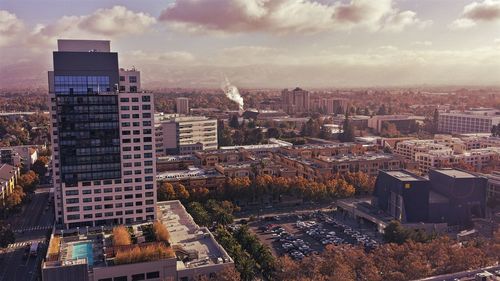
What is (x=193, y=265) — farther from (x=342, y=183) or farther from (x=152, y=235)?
(x=342, y=183)

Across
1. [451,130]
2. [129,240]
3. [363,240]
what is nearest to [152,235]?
[129,240]

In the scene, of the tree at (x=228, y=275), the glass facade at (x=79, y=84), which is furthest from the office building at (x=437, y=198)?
the glass facade at (x=79, y=84)

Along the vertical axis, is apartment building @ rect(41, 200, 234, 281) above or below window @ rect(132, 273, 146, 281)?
above

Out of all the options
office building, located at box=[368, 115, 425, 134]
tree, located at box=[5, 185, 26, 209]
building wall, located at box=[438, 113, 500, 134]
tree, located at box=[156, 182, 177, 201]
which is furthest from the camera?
office building, located at box=[368, 115, 425, 134]

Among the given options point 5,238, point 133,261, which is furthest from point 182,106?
point 133,261

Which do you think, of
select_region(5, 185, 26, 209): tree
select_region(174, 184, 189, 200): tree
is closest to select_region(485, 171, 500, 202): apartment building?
select_region(174, 184, 189, 200): tree

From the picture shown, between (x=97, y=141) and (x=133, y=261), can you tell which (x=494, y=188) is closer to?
(x=133, y=261)

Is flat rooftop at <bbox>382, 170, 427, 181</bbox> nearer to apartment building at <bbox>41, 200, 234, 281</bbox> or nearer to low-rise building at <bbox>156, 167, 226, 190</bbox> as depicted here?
low-rise building at <bbox>156, 167, 226, 190</bbox>

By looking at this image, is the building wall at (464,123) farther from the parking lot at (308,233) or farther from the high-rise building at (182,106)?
the high-rise building at (182,106)
